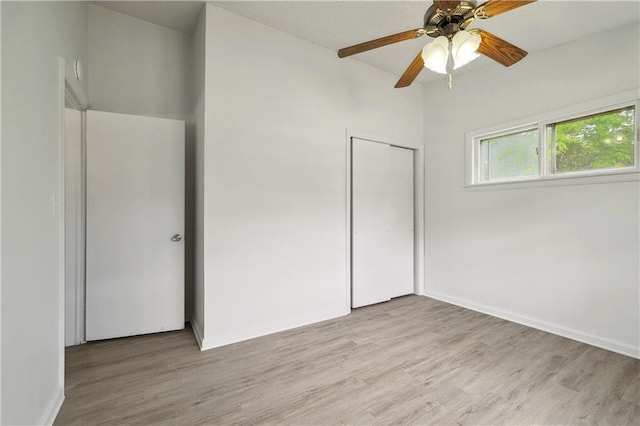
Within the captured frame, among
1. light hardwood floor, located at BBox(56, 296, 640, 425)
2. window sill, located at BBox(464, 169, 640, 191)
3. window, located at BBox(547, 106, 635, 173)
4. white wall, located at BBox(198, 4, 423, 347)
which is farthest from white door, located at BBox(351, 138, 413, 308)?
window, located at BBox(547, 106, 635, 173)

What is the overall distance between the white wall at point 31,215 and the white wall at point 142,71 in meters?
0.86

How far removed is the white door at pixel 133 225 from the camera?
2.38 m

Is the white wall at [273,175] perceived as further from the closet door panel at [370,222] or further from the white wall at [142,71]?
the white wall at [142,71]

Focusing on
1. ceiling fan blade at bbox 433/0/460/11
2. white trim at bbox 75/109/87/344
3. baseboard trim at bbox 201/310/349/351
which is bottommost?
baseboard trim at bbox 201/310/349/351

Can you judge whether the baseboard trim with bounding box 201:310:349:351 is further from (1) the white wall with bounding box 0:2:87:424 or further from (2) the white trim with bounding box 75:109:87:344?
(2) the white trim with bounding box 75:109:87:344

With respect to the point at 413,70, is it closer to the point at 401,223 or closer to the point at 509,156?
the point at 509,156

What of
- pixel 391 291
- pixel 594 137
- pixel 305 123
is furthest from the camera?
pixel 391 291

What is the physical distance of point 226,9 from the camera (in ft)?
7.82

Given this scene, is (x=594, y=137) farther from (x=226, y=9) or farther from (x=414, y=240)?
(x=226, y=9)

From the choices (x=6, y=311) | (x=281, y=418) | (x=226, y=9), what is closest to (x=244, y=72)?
(x=226, y=9)

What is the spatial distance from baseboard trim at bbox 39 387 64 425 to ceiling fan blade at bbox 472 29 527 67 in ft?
10.2

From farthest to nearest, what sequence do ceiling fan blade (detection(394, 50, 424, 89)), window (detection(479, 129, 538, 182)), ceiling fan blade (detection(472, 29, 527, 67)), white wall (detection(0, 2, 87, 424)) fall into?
1. window (detection(479, 129, 538, 182))
2. ceiling fan blade (detection(394, 50, 424, 89))
3. ceiling fan blade (detection(472, 29, 527, 67))
4. white wall (detection(0, 2, 87, 424))

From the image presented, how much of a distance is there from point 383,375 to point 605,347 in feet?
6.73

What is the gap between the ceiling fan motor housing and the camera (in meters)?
1.48
